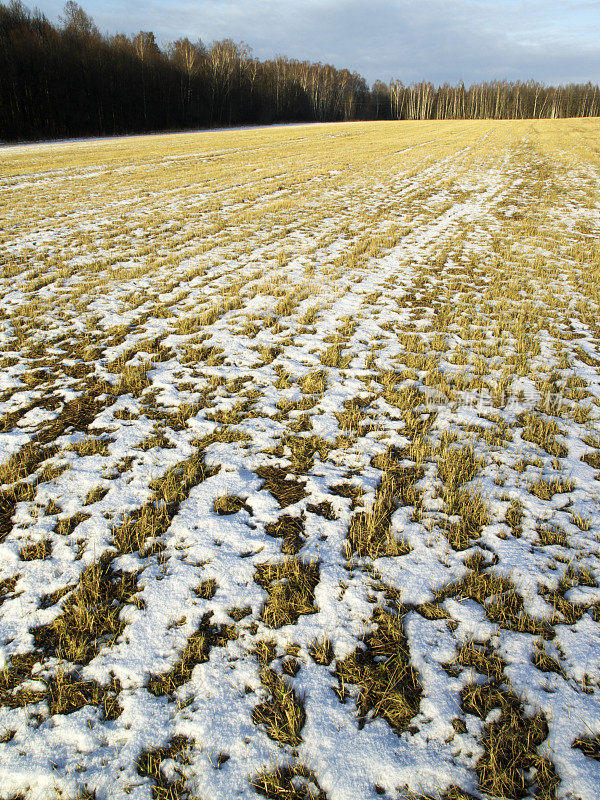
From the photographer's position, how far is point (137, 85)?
157 feet

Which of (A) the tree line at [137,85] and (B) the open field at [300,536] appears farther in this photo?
(A) the tree line at [137,85]

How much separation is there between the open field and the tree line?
1600 inches

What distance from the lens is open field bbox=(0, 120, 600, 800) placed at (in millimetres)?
2092

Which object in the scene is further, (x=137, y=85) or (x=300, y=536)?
(x=137, y=85)

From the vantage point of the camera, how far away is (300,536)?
324 centimetres

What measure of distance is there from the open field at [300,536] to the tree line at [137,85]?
40628mm

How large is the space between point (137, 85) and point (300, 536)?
57985mm

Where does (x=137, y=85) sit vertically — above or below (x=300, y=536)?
above

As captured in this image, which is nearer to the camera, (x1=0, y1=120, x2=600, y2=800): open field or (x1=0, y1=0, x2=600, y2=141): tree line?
(x1=0, y1=120, x2=600, y2=800): open field

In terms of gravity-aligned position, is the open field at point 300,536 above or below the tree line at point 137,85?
below

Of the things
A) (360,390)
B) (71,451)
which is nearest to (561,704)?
(360,390)

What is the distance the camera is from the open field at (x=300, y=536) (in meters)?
2.09

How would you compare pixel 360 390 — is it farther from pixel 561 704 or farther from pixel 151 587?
pixel 561 704

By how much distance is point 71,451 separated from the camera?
13.5ft
